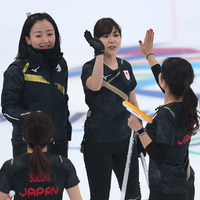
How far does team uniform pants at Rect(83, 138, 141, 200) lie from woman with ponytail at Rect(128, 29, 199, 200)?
0.60 m

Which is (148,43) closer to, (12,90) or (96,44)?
(96,44)

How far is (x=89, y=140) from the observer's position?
2740 mm

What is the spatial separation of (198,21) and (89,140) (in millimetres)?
4175

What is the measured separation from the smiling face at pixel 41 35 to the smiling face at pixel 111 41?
34 centimetres

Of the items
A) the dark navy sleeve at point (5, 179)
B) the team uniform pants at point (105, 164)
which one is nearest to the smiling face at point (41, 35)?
the team uniform pants at point (105, 164)

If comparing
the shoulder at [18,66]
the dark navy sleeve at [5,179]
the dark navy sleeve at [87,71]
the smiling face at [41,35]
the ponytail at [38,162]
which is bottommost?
the dark navy sleeve at [5,179]

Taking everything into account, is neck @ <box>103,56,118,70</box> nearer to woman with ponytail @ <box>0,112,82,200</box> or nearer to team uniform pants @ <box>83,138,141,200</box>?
team uniform pants @ <box>83,138,141,200</box>

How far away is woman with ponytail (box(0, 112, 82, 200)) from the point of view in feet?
5.97

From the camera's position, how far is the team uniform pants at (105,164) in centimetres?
271

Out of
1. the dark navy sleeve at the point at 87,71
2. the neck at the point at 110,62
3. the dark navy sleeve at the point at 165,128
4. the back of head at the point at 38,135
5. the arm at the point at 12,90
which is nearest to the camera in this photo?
the back of head at the point at 38,135

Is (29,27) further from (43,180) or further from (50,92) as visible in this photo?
(43,180)

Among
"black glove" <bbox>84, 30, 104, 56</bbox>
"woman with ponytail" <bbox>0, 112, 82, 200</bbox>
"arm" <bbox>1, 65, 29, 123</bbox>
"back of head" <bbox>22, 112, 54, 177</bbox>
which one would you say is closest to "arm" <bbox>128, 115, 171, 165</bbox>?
"woman with ponytail" <bbox>0, 112, 82, 200</bbox>

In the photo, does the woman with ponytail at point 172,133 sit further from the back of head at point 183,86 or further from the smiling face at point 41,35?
the smiling face at point 41,35

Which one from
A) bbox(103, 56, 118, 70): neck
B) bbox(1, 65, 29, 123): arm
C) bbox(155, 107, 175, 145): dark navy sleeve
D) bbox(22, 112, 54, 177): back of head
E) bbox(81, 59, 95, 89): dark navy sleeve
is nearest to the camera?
bbox(22, 112, 54, 177): back of head
